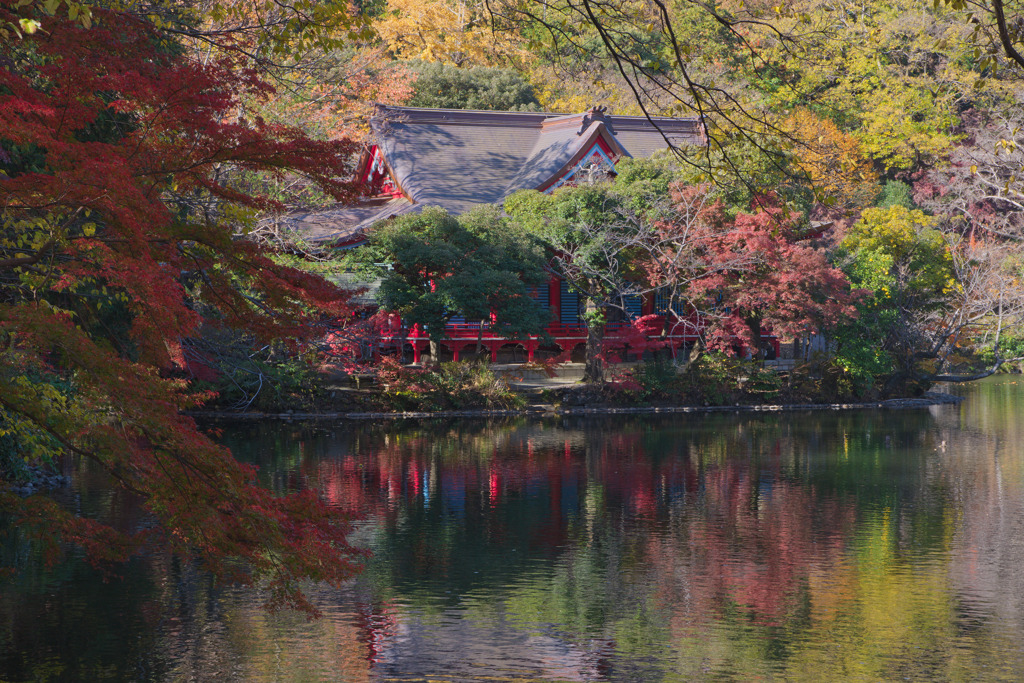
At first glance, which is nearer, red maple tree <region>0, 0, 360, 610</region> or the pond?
red maple tree <region>0, 0, 360, 610</region>

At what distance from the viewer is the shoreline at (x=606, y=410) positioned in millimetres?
22016

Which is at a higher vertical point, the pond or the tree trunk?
the tree trunk

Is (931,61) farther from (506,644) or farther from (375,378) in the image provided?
(506,644)

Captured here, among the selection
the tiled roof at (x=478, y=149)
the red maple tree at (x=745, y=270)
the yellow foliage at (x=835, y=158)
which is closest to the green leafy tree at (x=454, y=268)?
the tiled roof at (x=478, y=149)

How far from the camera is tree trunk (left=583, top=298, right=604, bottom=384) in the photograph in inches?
931

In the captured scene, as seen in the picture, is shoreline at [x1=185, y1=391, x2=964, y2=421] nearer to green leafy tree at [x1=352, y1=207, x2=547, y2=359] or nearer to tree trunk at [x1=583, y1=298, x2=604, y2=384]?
tree trunk at [x1=583, y1=298, x2=604, y2=384]

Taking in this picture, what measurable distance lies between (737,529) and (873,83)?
2823 cm

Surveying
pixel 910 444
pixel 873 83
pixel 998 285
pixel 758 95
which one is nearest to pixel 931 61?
pixel 873 83

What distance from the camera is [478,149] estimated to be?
2986 cm

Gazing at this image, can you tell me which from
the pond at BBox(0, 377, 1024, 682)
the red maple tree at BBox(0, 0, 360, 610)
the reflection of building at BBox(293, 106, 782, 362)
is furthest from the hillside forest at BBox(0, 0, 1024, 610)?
the reflection of building at BBox(293, 106, 782, 362)

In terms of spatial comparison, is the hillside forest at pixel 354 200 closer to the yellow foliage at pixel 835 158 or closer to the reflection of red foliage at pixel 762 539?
the yellow foliage at pixel 835 158

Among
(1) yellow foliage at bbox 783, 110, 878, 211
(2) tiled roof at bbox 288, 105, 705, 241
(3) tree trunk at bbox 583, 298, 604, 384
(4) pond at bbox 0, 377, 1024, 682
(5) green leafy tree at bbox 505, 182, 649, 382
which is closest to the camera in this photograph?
(4) pond at bbox 0, 377, 1024, 682

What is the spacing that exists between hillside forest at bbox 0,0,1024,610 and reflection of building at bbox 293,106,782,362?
1122 millimetres

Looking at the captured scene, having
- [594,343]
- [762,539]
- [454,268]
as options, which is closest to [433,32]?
[454,268]
